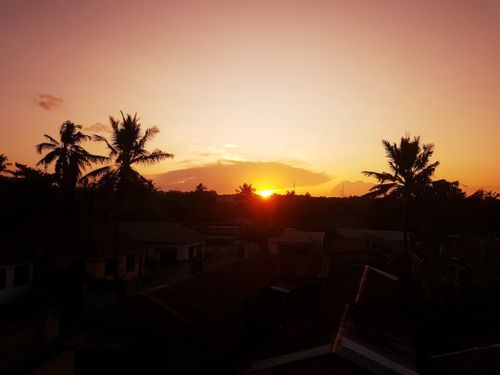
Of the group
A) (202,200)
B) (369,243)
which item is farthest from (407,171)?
(202,200)

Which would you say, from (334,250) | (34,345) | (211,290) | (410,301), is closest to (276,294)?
(211,290)

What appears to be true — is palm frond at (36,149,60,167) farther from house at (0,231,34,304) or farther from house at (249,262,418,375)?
house at (249,262,418,375)

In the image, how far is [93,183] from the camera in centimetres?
2436

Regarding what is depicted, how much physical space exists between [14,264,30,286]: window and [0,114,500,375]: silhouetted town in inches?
2.7

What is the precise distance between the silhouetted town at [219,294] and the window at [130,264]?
0.15m

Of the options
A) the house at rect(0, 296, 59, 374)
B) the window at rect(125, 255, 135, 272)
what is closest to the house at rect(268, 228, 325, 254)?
the window at rect(125, 255, 135, 272)

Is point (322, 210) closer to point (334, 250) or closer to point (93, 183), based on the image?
point (334, 250)

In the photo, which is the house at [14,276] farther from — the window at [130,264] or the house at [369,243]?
the house at [369,243]

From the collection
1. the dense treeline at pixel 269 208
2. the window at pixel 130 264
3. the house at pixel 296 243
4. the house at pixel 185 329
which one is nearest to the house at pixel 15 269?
the dense treeline at pixel 269 208

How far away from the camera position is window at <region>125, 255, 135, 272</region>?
28.8 meters

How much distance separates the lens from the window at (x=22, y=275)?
75.2 ft

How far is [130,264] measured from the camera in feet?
95.5

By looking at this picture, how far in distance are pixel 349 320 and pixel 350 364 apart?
248 cm

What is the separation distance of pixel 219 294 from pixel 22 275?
540 inches
